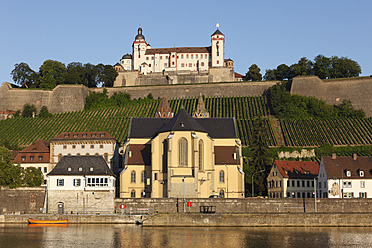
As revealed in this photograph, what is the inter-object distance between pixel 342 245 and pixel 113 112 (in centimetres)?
10934

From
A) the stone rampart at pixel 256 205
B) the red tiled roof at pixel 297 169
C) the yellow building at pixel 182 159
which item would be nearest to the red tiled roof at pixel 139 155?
the yellow building at pixel 182 159

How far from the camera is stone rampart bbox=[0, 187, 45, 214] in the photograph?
250 ft

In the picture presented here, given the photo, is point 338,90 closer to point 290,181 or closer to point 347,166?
point 290,181

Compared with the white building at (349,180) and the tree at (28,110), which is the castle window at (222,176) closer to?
the white building at (349,180)

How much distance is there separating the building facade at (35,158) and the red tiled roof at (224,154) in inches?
1210

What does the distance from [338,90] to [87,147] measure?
80.6 metres

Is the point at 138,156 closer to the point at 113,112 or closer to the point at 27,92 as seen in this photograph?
the point at 113,112

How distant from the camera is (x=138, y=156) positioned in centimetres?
9088

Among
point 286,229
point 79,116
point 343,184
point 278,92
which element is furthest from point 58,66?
point 286,229

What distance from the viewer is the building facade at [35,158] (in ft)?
319

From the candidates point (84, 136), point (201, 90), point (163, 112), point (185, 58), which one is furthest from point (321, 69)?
point (84, 136)

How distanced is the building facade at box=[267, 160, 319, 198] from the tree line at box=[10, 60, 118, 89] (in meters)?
96.6

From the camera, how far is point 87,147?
10125 cm

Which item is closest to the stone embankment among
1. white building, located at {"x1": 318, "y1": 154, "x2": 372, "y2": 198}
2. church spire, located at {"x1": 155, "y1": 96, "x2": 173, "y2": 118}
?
white building, located at {"x1": 318, "y1": 154, "x2": 372, "y2": 198}
